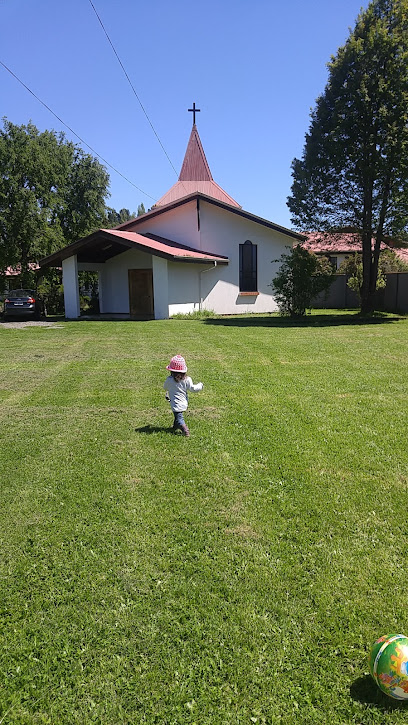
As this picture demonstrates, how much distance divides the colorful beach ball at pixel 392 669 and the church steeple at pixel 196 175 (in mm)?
30634

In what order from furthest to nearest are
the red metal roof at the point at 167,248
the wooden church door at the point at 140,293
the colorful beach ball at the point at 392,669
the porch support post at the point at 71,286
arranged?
the wooden church door at the point at 140,293
the porch support post at the point at 71,286
the red metal roof at the point at 167,248
the colorful beach ball at the point at 392,669

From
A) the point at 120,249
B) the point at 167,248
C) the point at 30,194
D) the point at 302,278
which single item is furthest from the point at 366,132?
the point at 30,194

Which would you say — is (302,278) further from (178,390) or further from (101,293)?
(178,390)

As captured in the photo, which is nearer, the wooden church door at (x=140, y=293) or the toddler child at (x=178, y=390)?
the toddler child at (x=178, y=390)

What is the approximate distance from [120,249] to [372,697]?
2284 cm

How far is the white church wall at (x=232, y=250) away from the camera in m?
23.3

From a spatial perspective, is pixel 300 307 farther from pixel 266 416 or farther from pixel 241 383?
pixel 266 416

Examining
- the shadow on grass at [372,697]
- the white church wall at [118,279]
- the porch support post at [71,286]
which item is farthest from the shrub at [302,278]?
the shadow on grass at [372,697]

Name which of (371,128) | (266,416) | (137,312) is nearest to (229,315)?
(137,312)

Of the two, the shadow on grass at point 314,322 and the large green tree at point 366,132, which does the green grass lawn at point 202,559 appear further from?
the large green tree at point 366,132

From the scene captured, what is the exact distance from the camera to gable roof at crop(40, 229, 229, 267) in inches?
760

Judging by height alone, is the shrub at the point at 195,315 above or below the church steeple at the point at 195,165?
below

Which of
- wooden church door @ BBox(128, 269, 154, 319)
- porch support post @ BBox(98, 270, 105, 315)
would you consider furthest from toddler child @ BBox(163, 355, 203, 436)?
porch support post @ BBox(98, 270, 105, 315)

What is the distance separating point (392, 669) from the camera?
80.7 inches
